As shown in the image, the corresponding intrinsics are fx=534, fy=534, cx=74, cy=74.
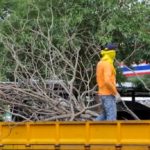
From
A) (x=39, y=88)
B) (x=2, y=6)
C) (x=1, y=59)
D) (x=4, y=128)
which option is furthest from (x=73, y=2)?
(x=2, y=6)

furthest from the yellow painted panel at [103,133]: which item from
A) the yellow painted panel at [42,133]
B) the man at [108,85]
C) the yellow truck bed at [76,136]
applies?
the man at [108,85]

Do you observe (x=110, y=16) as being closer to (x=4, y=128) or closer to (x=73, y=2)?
(x=73, y=2)

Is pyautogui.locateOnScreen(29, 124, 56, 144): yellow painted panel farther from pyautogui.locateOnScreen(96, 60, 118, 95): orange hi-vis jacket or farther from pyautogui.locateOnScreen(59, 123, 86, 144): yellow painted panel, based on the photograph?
pyautogui.locateOnScreen(96, 60, 118, 95): orange hi-vis jacket

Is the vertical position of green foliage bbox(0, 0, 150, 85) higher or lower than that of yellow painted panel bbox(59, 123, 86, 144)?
higher

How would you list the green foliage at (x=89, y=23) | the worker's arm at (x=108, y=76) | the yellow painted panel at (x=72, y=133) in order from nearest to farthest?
the yellow painted panel at (x=72, y=133) → the worker's arm at (x=108, y=76) → the green foliage at (x=89, y=23)

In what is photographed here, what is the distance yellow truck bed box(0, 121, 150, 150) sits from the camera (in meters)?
6.15

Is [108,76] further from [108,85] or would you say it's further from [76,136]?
[76,136]

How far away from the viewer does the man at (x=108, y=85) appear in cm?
707

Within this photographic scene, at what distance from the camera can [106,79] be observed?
7031 mm

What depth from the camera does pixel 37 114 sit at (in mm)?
7918

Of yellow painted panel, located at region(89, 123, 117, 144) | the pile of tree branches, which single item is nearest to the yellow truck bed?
yellow painted panel, located at region(89, 123, 117, 144)

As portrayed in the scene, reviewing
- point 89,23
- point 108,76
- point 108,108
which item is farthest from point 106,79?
point 89,23

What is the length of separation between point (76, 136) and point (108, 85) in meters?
1.00

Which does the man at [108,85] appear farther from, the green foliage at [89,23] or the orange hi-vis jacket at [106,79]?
the green foliage at [89,23]
